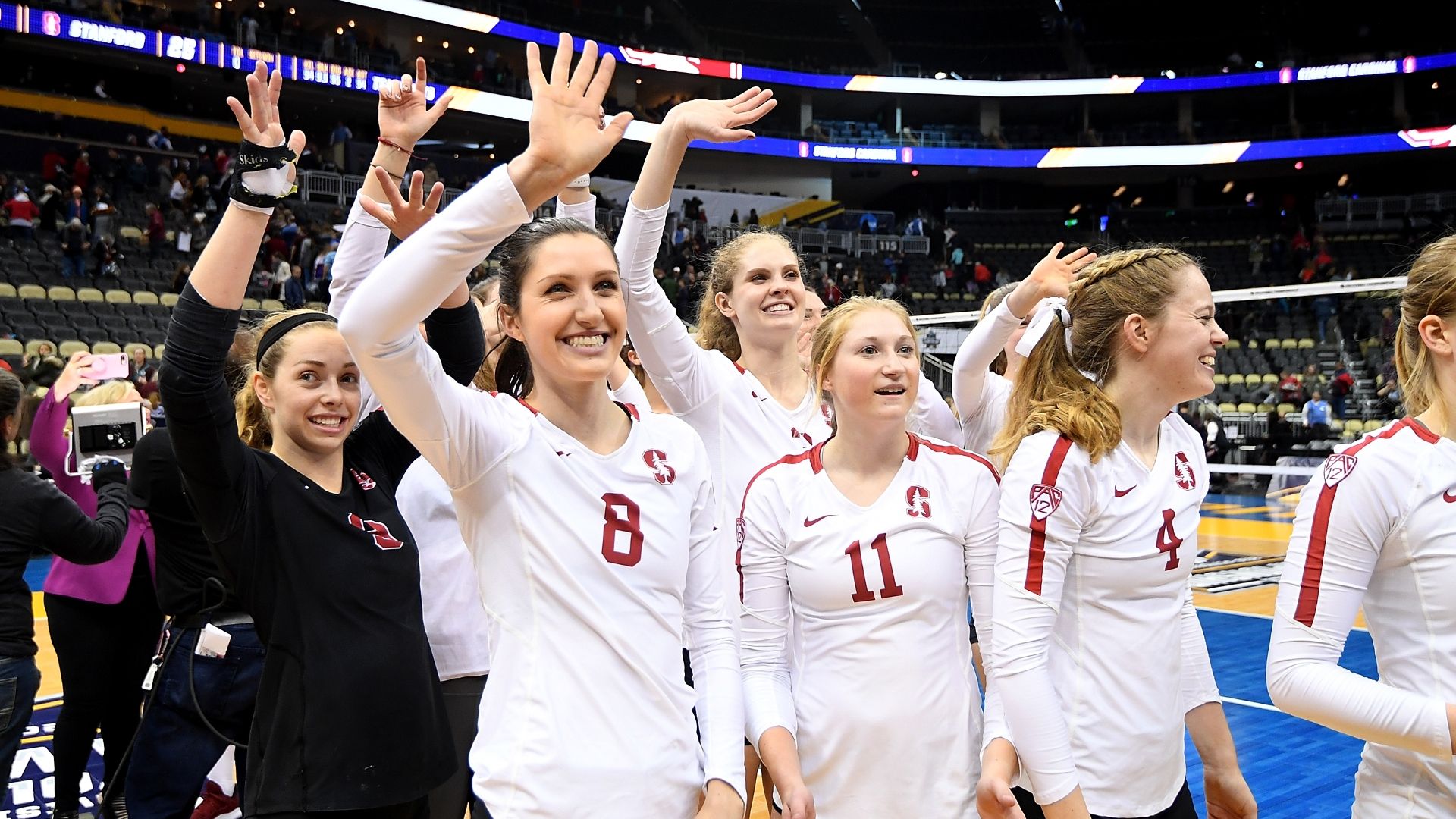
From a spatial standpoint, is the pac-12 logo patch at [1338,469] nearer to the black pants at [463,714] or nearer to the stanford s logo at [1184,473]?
the stanford s logo at [1184,473]

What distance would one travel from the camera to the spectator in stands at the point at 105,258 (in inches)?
664

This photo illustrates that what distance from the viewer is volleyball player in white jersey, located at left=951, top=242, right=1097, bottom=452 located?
2.99 m

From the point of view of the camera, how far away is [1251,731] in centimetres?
527

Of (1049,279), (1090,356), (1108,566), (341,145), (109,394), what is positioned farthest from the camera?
(341,145)

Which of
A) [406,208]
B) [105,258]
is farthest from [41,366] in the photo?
[406,208]

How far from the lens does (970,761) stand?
2.22 metres

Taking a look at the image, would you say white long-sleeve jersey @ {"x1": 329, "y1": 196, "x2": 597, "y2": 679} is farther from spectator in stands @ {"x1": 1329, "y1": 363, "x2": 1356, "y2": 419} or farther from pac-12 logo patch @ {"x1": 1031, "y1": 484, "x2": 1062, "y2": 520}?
spectator in stands @ {"x1": 1329, "y1": 363, "x2": 1356, "y2": 419}

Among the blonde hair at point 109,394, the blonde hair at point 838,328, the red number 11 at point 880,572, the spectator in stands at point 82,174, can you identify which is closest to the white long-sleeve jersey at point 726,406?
the blonde hair at point 838,328

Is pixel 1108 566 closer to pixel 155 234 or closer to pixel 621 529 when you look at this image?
pixel 621 529

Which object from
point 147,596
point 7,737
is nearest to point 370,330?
point 7,737

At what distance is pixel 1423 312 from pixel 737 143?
19.5 metres

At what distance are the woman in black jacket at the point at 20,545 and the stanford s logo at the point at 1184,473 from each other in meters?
3.12

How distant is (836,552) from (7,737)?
8.71ft

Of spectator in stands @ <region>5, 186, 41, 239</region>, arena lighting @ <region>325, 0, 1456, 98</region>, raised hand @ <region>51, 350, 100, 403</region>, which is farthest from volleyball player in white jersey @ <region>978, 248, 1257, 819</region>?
arena lighting @ <region>325, 0, 1456, 98</region>
